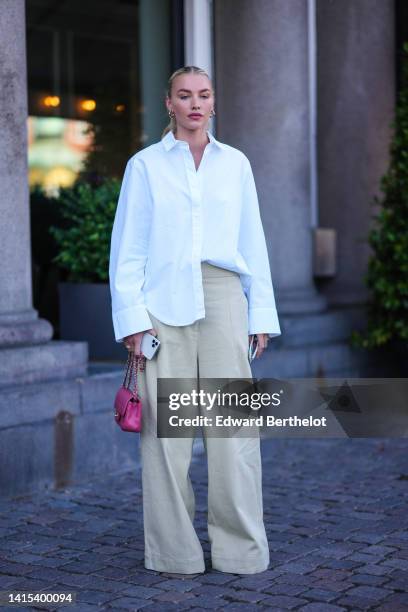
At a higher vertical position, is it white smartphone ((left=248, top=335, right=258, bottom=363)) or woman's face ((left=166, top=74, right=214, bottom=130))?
woman's face ((left=166, top=74, right=214, bottom=130))

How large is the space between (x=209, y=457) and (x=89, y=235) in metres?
3.27

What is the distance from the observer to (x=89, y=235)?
7.05 meters

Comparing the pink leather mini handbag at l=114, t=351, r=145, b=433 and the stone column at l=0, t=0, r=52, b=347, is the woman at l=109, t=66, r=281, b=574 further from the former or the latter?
the stone column at l=0, t=0, r=52, b=347

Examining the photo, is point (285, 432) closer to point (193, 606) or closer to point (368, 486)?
point (368, 486)

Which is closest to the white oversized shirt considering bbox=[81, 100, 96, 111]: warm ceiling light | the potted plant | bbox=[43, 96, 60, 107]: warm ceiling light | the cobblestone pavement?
the cobblestone pavement

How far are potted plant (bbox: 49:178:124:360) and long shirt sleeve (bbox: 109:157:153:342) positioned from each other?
304 centimetres

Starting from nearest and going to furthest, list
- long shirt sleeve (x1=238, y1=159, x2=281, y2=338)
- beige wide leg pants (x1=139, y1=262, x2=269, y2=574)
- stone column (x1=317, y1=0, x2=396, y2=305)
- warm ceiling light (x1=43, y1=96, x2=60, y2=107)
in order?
beige wide leg pants (x1=139, y1=262, x2=269, y2=574), long shirt sleeve (x1=238, y1=159, x2=281, y2=338), stone column (x1=317, y1=0, x2=396, y2=305), warm ceiling light (x1=43, y1=96, x2=60, y2=107)

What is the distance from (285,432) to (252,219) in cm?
315

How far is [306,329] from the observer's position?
7.75 m

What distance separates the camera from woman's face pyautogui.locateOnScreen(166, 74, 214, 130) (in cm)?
Result: 392

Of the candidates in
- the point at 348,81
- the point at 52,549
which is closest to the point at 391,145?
the point at 348,81

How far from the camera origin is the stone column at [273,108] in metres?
7.57

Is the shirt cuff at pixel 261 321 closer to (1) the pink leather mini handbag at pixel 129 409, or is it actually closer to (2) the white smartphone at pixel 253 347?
(2) the white smartphone at pixel 253 347

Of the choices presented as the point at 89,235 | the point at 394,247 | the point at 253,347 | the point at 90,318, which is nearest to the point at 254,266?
the point at 253,347
